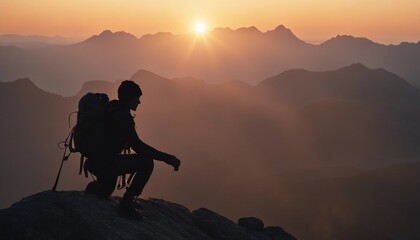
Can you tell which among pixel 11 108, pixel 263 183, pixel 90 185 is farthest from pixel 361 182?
pixel 11 108

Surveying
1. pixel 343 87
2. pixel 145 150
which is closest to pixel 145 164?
pixel 145 150

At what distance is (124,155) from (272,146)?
4603 inches

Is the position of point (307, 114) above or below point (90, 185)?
above

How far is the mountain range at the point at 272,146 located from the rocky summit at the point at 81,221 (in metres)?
46.0

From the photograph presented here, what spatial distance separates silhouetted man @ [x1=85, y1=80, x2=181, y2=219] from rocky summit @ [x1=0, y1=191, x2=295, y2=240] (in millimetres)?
480

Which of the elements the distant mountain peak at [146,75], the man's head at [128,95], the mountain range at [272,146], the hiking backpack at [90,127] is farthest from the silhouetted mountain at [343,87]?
the hiking backpack at [90,127]

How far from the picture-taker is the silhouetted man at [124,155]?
9195mm

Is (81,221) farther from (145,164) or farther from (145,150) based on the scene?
(145,150)

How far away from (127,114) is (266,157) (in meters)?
112

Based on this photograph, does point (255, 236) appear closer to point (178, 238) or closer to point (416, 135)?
point (178, 238)

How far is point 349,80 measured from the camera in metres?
182

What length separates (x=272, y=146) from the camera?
410ft

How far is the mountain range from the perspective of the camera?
211 feet

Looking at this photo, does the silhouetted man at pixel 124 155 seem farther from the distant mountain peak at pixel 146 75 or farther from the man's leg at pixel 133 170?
the distant mountain peak at pixel 146 75
